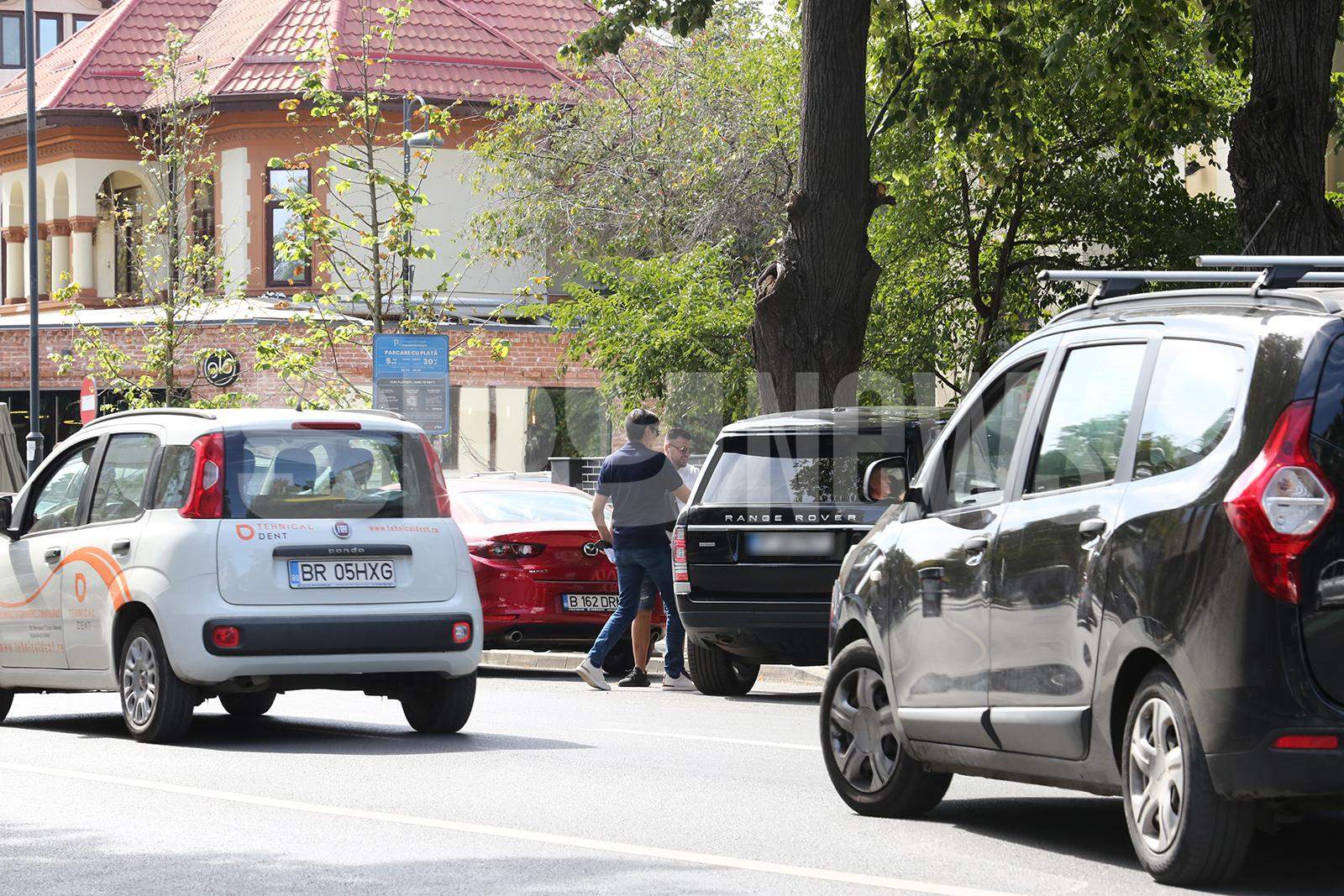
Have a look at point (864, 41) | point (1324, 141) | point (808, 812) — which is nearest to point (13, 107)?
point (864, 41)

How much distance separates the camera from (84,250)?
4650 cm

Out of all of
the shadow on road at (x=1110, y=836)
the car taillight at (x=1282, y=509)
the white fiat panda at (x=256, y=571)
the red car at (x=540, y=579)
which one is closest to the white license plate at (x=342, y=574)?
the white fiat panda at (x=256, y=571)

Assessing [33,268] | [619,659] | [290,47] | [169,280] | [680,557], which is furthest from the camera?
[290,47]

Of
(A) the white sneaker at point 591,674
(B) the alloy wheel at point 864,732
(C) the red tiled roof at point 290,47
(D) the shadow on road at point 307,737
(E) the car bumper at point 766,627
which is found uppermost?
(C) the red tiled roof at point 290,47

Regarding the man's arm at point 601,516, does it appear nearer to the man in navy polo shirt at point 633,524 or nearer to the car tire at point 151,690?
the man in navy polo shirt at point 633,524

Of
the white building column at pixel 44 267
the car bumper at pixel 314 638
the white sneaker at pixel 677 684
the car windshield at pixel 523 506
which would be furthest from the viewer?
the white building column at pixel 44 267

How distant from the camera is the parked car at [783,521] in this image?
1398cm

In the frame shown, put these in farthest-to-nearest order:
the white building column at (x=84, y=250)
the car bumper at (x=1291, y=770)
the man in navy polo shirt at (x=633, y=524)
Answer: the white building column at (x=84, y=250), the man in navy polo shirt at (x=633, y=524), the car bumper at (x=1291, y=770)

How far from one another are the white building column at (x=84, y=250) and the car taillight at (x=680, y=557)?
34087 mm

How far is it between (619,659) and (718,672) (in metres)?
2.19

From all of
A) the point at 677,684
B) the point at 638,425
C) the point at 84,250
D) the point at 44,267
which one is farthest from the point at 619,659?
the point at 44,267

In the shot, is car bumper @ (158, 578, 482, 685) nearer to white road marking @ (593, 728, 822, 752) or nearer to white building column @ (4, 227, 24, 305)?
white road marking @ (593, 728, 822, 752)

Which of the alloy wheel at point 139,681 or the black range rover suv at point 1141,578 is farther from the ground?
the black range rover suv at point 1141,578

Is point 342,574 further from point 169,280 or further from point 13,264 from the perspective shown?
point 13,264
